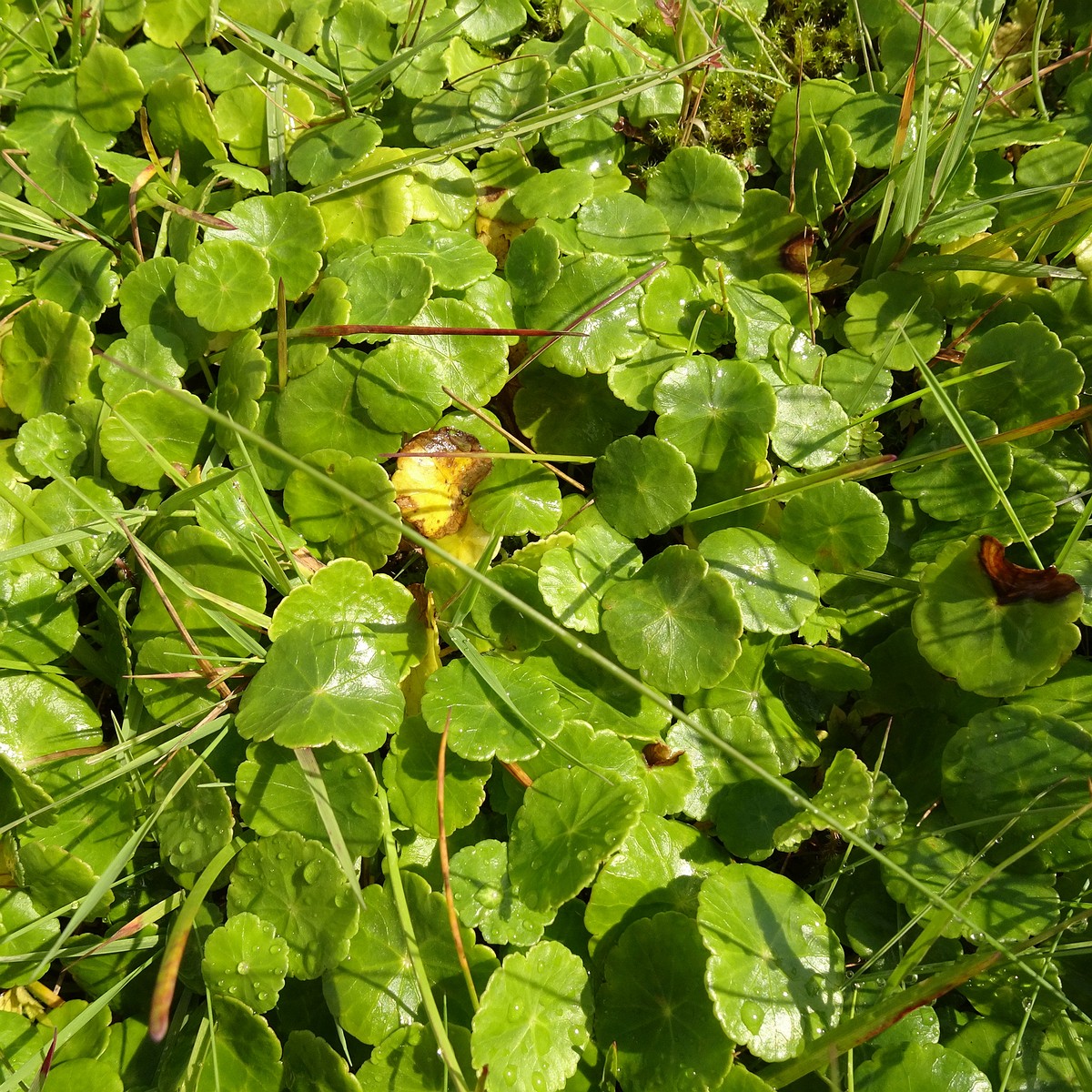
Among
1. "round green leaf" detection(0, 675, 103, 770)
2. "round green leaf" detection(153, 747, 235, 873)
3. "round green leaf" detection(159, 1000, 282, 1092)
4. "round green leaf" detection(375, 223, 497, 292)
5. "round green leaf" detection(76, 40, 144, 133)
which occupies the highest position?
"round green leaf" detection(76, 40, 144, 133)

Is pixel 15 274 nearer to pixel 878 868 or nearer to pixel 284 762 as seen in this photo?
pixel 284 762

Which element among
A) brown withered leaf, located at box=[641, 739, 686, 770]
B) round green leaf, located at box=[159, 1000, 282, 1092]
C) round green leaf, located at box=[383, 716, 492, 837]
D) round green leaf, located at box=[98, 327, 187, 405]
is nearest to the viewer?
round green leaf, located at box=[159, 1000, 282, 1092]

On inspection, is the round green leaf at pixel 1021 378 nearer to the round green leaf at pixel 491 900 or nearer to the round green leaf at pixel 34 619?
the round green leaf at pixel 491 900

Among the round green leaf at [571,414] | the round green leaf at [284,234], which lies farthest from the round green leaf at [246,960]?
the round green leaf at [284,234]

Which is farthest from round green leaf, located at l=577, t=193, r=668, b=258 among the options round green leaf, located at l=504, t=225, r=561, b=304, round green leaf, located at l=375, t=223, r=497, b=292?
round green leaf, located at l=375, t=223, r=497, b=292

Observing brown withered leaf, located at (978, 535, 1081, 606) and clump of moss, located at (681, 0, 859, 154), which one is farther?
clump of moss, located at (681, 0, 859, 154)

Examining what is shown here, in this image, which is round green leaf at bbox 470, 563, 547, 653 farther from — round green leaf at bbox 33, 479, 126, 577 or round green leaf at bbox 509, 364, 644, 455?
round green leaf at bbox 33, 479, 126, 577
